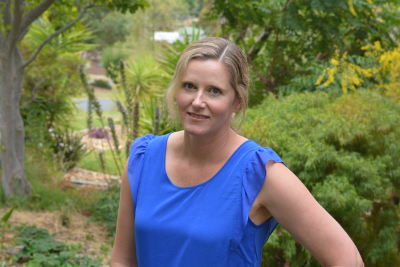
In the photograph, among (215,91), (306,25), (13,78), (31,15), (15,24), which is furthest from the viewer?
(306,25)

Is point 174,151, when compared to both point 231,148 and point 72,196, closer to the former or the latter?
point 231,148

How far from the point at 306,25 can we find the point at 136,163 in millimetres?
4404

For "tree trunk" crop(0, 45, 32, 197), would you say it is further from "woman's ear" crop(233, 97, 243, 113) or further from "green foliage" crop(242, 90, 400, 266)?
"woman's ear" crop(233, 97, 243, 113)

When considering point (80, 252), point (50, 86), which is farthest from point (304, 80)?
point (50, 86)

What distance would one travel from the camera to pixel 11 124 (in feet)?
15.5

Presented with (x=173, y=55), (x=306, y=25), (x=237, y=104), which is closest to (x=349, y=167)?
(x=237, y=104)

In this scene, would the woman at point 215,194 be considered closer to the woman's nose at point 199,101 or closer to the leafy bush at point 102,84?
the woman's nose at point 199,101

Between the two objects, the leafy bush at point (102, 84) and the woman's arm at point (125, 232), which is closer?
the woman's arm at point (125, 232)

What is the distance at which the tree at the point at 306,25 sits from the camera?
16.2 feet

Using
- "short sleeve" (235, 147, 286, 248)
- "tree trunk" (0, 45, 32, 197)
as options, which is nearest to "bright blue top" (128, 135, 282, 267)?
"short sleeve" (235, 147, 286, 248)

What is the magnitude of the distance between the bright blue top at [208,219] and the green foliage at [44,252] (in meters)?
2.10

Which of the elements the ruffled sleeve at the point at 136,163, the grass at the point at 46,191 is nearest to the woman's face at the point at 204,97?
the ruffled sleeve at the point at 136,163

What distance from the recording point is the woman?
120cm

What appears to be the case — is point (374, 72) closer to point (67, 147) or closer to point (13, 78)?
point (13, 78)
